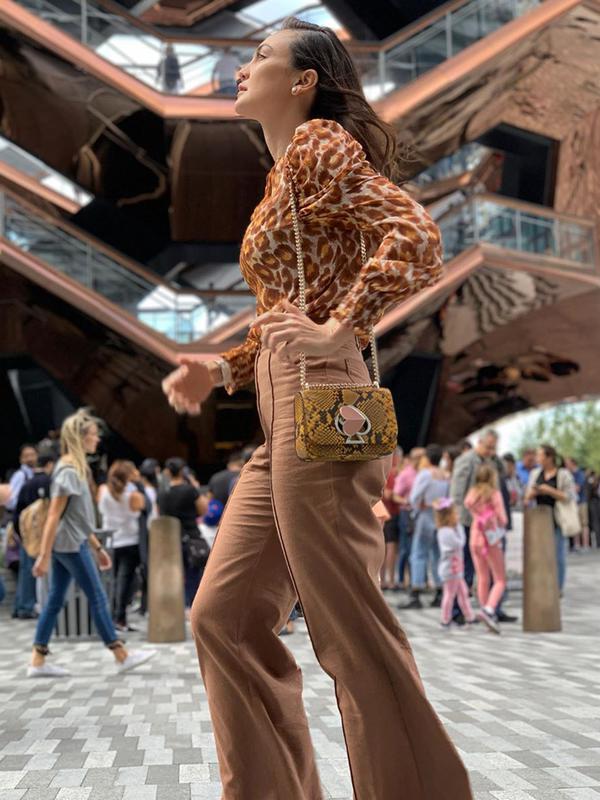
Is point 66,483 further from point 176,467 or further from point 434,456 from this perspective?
point 434,456

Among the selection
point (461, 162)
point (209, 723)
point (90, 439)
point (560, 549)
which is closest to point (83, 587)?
point (90, 439)

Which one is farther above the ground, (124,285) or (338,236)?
(124,285)

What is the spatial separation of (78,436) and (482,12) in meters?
14.2

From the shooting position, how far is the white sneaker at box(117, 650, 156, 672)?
23.5 feet

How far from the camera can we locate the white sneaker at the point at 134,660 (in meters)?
7.17

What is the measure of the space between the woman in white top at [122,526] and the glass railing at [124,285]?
762 centimetres

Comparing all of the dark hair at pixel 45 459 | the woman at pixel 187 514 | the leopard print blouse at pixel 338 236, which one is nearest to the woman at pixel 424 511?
the woman at pixel 187 514

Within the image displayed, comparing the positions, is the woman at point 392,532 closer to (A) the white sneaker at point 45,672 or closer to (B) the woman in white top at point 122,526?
(B) the woman in white top at point 122,526

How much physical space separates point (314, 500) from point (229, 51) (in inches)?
665

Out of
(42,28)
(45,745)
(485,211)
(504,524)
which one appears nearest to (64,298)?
(42,28)

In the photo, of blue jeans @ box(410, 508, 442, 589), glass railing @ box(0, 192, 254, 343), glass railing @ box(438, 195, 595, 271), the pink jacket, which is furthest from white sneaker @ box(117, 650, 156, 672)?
glass railing @ box(438, 195, 595, 271)

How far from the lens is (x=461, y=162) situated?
25.6m

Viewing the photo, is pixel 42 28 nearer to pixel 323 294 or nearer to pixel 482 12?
pixel 482 12

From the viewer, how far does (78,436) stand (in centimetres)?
770
